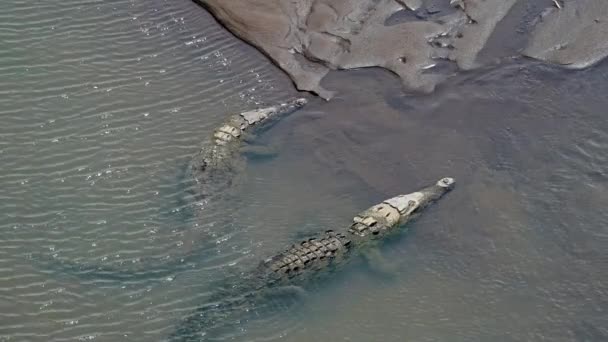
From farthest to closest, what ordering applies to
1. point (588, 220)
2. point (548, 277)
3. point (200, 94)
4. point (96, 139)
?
point (200, 94) → point (96, 139) → point (588, 220) → point (548, 277)

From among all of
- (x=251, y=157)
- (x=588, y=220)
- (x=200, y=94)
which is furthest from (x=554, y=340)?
(x=200, y=94)

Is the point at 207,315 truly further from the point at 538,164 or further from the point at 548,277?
the point at 538,164

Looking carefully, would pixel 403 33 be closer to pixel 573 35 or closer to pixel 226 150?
pixel 573 35

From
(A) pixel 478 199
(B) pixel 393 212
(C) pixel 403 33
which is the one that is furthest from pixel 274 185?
(C) pixel 403 33

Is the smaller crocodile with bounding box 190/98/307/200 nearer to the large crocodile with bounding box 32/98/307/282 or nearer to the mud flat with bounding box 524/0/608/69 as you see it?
the large crocodile with bounding box 32/98/307/282

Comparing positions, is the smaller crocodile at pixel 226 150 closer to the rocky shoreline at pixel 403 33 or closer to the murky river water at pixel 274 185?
the murky river water at pixel 274 185

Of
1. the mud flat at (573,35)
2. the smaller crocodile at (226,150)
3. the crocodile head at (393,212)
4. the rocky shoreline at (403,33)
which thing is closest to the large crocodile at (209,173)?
the smaller crocodile at (226,150)
